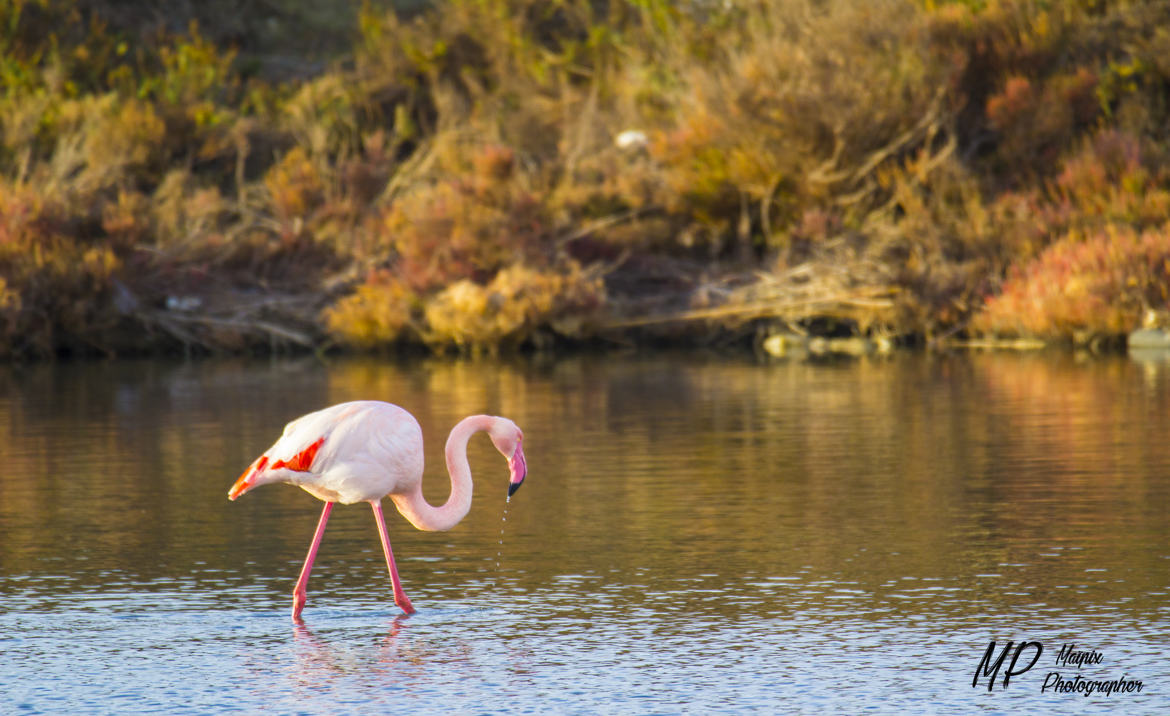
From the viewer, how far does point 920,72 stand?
27141 millimetres

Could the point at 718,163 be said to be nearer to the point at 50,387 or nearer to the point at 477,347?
the point at 477,347

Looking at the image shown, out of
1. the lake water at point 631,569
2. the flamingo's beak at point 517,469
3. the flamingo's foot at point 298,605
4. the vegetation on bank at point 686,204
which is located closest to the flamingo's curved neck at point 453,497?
the flamingo's beak at point 517,469

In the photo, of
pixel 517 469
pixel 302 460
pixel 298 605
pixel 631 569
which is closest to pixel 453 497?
pixel 517 469

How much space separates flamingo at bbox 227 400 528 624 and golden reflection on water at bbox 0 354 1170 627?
1.38 ft

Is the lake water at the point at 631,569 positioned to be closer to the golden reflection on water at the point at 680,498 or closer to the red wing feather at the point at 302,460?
the golden reflection on water at the point at 680,498

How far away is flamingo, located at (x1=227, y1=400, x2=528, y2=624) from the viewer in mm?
7488

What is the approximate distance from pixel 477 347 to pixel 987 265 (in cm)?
744

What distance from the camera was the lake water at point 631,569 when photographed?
613cm

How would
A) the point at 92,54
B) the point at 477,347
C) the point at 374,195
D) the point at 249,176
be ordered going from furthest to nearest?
the point at 92,54 → the point at 249,176 → the point at 374,195 → the point at 477,347

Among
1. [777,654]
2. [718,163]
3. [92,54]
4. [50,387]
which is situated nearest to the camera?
[777,654]

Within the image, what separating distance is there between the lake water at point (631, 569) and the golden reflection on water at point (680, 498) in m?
0.03

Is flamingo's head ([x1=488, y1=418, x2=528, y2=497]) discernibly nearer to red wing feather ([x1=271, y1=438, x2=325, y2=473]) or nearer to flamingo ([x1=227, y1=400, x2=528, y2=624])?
flamingo ([x1=227, y1=400, x2=528, y2=624])

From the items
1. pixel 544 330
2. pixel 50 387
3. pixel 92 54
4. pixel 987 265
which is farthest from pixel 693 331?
pixel 92 54

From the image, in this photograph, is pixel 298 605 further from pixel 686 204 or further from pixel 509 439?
pixel 686 204
